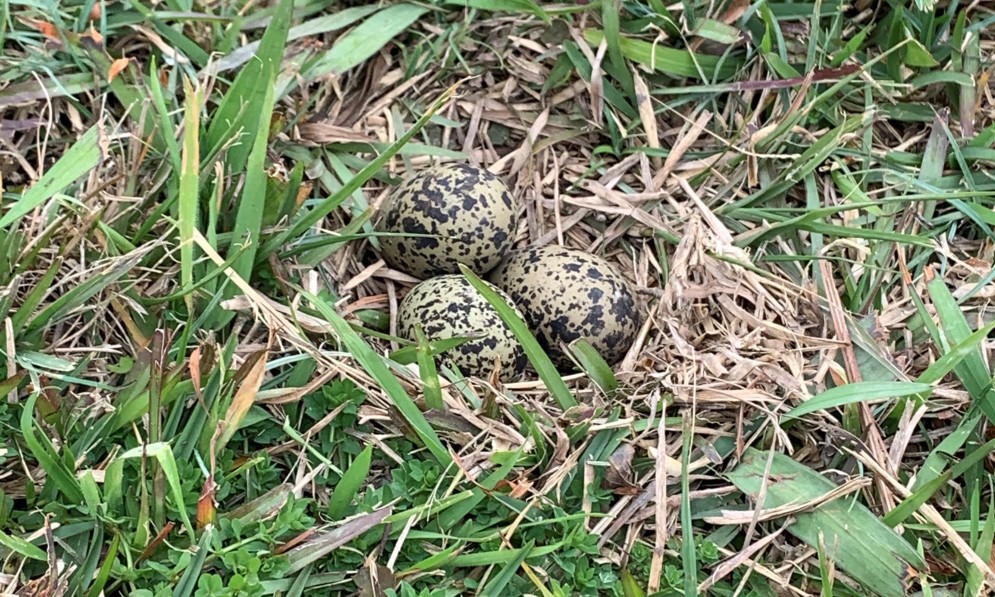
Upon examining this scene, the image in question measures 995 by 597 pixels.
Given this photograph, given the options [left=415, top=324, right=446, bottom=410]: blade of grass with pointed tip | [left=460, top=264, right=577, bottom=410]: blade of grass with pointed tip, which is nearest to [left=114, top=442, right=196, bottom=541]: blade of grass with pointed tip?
[left=415, top=324, right=446, bottom=410]: blade of grass with pointed tip

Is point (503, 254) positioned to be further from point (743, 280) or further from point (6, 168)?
point (6, 168)

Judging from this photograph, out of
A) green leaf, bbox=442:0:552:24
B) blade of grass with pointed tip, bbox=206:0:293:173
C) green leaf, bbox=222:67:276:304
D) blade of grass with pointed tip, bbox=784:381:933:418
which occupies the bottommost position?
blade of grass with pointed tip, bbox=784:381:933:418

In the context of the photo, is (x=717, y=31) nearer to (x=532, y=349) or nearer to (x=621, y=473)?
(x=532, y=349)

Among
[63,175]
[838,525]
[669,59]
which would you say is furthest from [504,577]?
[669,59]

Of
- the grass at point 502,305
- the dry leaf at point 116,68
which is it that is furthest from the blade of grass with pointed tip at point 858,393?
the dry leaf at point 116,68

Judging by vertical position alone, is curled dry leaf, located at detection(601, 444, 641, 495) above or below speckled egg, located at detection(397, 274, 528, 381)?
below

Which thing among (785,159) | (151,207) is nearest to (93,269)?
(151,207)

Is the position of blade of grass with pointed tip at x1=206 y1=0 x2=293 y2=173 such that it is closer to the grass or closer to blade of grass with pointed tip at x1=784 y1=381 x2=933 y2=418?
the grass

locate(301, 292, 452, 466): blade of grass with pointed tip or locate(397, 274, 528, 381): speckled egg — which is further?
locate(397, 274, 528, 381): speckled egg
